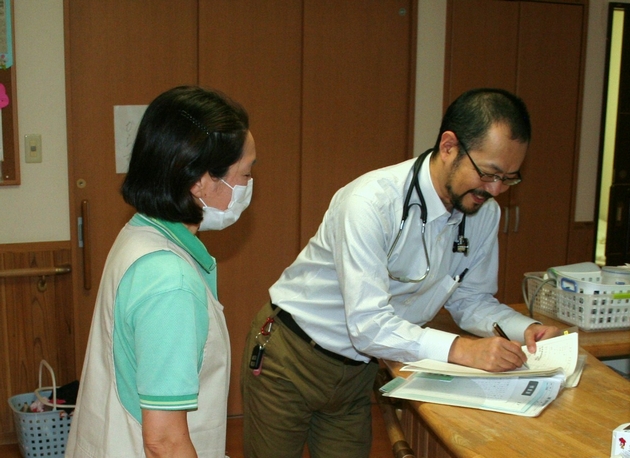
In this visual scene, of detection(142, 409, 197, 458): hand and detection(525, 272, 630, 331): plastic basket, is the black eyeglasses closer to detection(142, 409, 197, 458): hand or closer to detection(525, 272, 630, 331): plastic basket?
detection(525, 272, 630, 331): plastic basket

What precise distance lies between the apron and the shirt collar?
1cm

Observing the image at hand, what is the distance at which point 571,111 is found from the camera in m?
3.66

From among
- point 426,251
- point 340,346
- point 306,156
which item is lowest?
point 340,346

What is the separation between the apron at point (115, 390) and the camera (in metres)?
1.17

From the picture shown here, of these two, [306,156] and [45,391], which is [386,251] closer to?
[306,156]

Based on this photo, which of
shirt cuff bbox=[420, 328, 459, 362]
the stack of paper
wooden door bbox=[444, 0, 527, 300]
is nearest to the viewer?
the stack of paper

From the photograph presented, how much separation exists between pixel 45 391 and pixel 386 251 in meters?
1.95

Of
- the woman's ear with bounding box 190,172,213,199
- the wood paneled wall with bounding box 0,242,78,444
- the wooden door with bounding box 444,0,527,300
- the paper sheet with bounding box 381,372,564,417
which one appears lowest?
the wood paneled wall with bounding box 0,242,78,444

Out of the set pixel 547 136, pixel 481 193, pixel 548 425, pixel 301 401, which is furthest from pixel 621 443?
pixel 547 136

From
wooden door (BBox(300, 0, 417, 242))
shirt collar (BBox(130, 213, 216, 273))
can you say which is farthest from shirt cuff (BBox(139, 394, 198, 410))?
wooden door (BBox(300, 0, 417, 242))

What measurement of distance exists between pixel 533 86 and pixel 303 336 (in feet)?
7.67

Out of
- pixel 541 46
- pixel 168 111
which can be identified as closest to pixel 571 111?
pixel 541 46

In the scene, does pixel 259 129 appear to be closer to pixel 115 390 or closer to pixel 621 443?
pixel 115 390

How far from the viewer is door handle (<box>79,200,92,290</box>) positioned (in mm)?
3010
